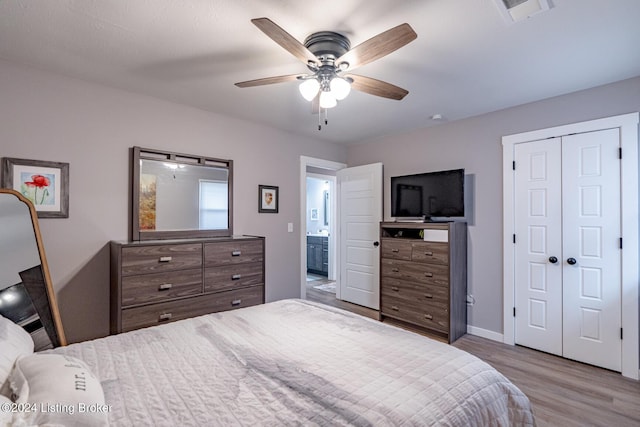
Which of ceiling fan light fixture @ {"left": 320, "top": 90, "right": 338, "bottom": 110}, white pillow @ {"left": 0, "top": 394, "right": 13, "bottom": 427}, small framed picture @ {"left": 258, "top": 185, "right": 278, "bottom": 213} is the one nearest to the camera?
white pillow @ {"left": 0, "top": 394, "right": 13, "bottom": 427}

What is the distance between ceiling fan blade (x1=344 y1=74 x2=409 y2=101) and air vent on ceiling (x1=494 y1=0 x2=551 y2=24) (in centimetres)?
64

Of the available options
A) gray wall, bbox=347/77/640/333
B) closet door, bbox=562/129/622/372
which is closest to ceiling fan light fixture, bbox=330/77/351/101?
gray wall, bbox=347/77/640/333

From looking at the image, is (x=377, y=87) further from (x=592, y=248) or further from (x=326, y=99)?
(x=592, y=248)

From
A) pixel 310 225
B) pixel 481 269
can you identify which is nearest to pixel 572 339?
pixel 481 269

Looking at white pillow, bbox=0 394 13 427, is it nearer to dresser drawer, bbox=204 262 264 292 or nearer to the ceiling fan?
the ceiling fan

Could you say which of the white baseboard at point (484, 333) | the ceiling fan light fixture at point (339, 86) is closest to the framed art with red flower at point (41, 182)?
the ceiling fan light fixture at point (339, 86)

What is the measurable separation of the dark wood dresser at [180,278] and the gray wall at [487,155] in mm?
2372

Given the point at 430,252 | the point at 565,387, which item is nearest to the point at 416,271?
the point at 430,252

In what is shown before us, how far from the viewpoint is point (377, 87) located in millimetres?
2061

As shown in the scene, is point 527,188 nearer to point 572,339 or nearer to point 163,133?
point 572,339

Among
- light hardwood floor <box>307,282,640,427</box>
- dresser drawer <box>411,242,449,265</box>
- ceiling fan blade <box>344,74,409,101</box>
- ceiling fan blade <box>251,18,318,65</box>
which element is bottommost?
light hardwood floor <box>307,282,640,427</box>

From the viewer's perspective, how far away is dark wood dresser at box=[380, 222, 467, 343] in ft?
10.5

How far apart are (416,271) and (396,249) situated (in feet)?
1.15

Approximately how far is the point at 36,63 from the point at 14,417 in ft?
8.43
